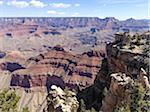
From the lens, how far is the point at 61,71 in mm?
174625

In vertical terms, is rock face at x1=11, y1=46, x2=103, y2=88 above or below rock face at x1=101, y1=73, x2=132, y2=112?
below

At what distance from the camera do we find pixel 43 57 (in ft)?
641

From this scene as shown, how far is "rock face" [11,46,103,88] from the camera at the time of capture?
15912 cm

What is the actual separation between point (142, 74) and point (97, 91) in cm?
1811

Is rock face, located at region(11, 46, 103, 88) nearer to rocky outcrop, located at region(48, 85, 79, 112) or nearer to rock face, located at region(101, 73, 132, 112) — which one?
rock face, located at region(101, 73, 132, 112)

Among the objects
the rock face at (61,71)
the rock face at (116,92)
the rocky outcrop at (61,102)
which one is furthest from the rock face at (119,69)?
the rock face at (61,71)

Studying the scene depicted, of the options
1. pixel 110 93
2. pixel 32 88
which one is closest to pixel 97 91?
pixel 110 93

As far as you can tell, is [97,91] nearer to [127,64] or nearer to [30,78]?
[127,64]

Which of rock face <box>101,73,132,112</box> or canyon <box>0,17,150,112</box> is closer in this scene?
rock face <box>101,73,132,112</box>

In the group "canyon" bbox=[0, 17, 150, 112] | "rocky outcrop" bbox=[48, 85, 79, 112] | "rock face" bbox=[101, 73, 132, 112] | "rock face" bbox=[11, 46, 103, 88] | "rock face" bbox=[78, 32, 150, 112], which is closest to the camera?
"rocky outcrop" bbox=[48, 85, 79, 112]

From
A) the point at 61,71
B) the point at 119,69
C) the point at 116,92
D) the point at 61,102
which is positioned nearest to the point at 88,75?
the point at 61,71

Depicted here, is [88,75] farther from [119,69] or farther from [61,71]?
[119,69]

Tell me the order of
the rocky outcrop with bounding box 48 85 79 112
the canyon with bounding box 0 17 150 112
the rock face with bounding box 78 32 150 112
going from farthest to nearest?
1. the canyon with bounding box 0 17 150 112
2. the rock face with bounding box 78 32 150 112
3. the rocky outcrop with bounding box 48 85 79 112

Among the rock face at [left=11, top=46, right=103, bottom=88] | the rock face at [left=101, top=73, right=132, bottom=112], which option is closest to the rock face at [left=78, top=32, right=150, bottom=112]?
the rock face at [left=101, top=73, right=132, bottom=112]
